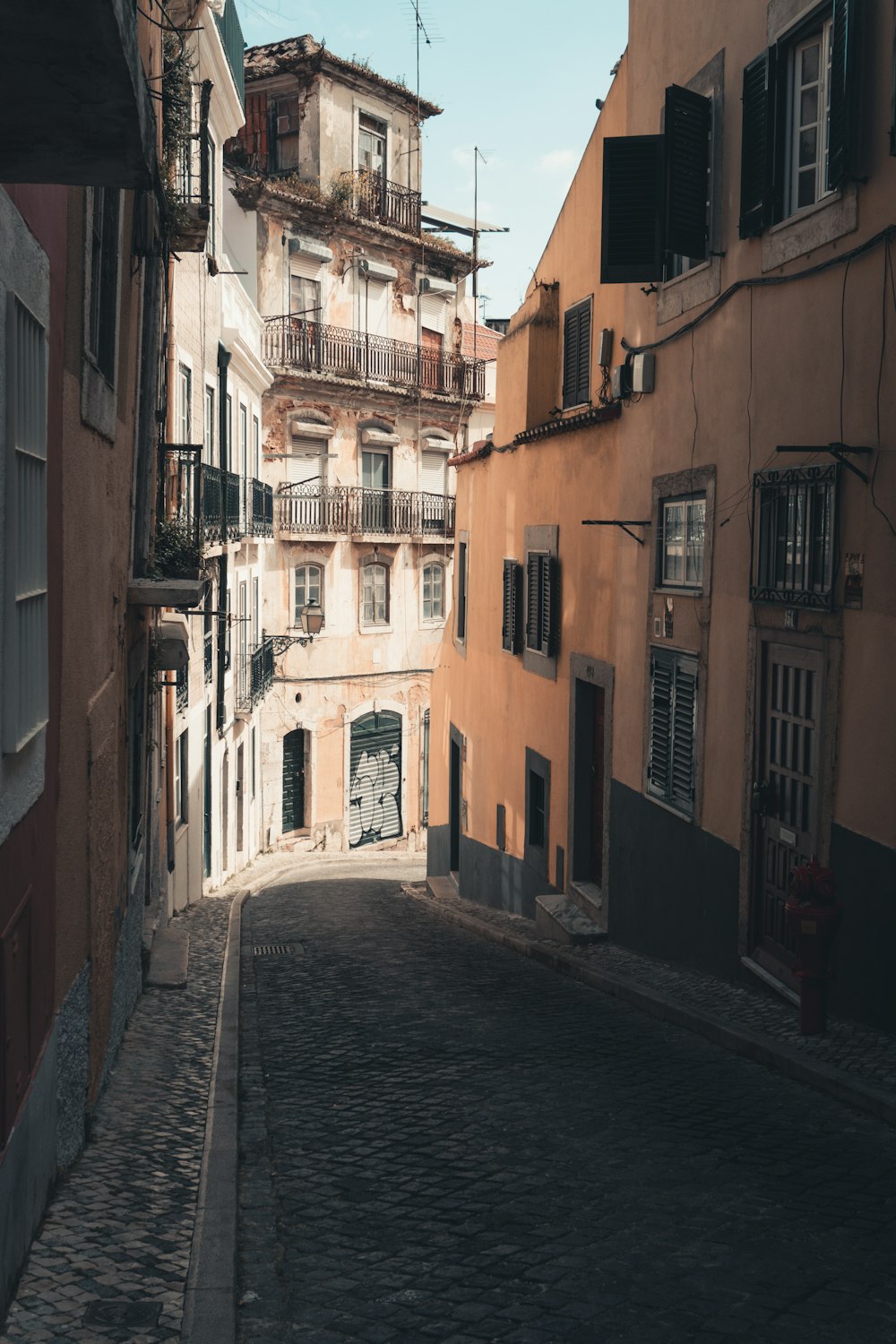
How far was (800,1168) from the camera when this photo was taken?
245 inches

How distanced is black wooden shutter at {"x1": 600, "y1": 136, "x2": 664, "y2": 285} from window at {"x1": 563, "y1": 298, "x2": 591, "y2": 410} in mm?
3385

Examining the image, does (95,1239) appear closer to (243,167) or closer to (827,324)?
(827,324)

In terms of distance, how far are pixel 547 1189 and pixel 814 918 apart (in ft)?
8.90

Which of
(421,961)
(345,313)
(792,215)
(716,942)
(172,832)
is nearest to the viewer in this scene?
(792,215)

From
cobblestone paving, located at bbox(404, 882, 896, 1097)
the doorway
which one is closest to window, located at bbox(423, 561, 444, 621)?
the doorway

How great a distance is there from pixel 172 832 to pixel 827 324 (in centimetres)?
1017

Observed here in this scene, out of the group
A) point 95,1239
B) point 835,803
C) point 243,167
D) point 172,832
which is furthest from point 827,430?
point 243,167

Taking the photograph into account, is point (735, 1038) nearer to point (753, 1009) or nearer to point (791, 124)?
point (753, 1009)

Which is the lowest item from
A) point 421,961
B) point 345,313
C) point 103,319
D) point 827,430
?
point 421,961

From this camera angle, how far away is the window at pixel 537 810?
53.9ft

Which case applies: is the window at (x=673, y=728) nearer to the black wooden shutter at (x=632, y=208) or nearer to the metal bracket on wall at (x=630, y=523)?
the metal bracket on wall at (x=630, y=523)

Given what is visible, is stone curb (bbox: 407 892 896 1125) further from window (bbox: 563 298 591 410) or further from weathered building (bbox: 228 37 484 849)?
weathered building (bbox: 228 37 484 849)

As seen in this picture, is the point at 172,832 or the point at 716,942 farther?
the point at 172,832

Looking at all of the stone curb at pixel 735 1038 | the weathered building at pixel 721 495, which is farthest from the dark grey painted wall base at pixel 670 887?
the stone curb at pixel 735 1038
